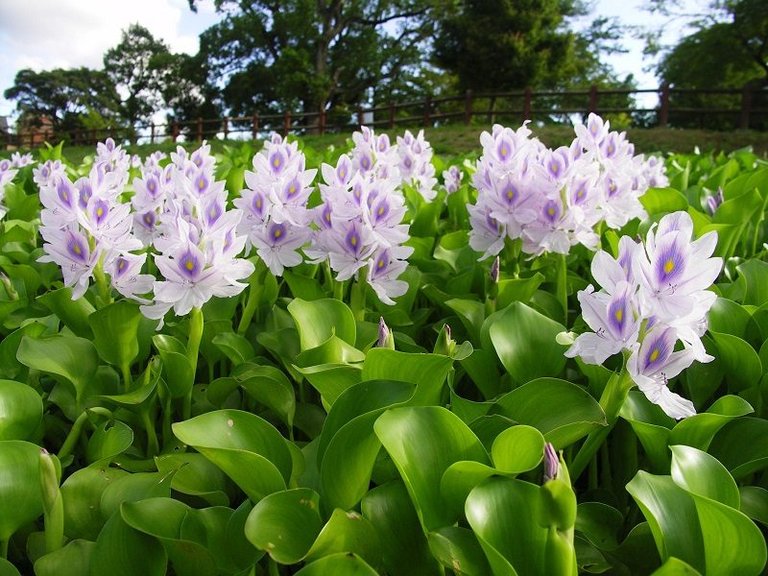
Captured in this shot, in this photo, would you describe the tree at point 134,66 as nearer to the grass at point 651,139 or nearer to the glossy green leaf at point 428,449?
the grass at point 651,139

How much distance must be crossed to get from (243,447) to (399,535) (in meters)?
0.27

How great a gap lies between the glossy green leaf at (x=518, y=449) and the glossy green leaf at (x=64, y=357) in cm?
92

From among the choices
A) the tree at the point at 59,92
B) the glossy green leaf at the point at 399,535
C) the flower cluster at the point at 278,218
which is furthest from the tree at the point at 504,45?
the tree at the point at 59,92

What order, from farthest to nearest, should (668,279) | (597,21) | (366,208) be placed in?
(597,21) → (366,208) → (668,279)

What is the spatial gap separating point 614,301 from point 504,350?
36 centimetres

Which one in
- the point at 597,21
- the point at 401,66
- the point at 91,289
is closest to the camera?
the point at 91,289

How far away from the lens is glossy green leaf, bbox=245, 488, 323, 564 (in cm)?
82

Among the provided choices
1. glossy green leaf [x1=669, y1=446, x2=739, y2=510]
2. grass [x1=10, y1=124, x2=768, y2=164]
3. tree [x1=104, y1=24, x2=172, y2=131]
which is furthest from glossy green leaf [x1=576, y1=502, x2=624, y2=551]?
tree [x1=104, y1=24, x2=172, y2=131]

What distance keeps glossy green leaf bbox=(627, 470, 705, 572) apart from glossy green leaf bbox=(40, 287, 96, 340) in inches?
49.1

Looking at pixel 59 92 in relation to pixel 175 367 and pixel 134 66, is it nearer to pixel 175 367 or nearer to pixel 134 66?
pixel 134 66

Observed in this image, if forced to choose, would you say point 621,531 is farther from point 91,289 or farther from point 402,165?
point 402,165

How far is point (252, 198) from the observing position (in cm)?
159

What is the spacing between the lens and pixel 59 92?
194 ft

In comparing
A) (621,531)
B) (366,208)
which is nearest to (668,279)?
(621,531)
